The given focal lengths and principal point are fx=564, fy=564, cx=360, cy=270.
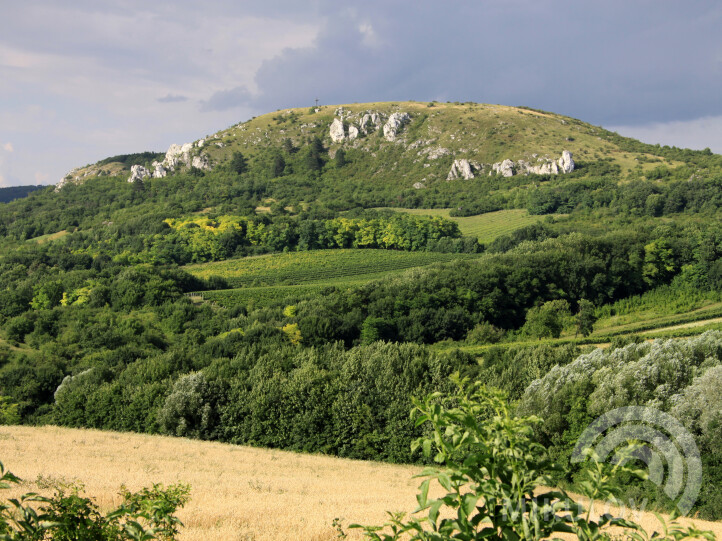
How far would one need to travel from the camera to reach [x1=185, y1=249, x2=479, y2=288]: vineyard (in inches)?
3359

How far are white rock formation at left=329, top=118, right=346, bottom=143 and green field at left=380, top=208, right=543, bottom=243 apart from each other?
6095cm

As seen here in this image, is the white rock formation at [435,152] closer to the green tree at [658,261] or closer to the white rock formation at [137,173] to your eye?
the white rock formation at [137,173]

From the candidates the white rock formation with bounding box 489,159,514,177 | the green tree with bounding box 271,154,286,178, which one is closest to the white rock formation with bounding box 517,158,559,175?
the white rock formation with bounding box 489,159,514,177

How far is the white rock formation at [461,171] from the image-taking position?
146375 millimetres

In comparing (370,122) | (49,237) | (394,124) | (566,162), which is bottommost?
(49,237)

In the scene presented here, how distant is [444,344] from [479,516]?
4516 cm

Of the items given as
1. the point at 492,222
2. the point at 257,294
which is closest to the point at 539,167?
the point at 492,222

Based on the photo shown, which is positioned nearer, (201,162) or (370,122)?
(201,162)

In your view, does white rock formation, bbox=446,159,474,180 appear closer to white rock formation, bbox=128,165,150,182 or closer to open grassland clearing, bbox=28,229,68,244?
white rock formation, bbox=128,165,150,182

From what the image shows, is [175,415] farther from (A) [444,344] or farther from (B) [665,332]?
(B) [665,332]

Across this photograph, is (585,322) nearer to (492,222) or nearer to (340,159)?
(492,222)
